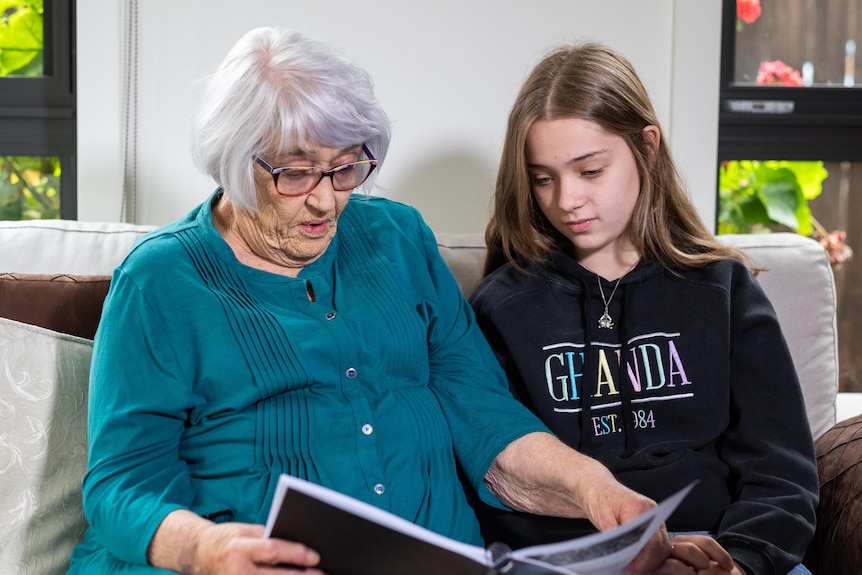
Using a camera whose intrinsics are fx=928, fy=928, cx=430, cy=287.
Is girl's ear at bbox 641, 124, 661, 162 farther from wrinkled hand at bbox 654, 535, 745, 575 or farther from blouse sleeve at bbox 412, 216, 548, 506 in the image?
wrinkled hand at bbox 654, 535, 745, 575

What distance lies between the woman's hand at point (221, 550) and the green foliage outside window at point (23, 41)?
5.29ft

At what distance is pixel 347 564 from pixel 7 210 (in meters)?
1.90

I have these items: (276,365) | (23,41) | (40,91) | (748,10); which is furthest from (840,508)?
(23,41)

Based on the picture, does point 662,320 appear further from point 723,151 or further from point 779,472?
point 723,151

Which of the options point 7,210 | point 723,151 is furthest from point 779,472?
point 7,210

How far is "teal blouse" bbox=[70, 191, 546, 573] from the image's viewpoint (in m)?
1.27

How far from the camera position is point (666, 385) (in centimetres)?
160


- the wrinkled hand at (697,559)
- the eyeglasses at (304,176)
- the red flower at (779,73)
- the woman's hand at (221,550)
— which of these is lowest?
the wrinkled hand at (697,559)

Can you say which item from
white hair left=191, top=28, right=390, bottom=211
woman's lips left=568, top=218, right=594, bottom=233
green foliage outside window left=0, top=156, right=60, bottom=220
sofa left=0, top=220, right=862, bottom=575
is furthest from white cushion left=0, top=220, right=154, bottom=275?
woman's lips left=568, top=218, right=594, bottom=233

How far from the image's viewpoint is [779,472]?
151cm

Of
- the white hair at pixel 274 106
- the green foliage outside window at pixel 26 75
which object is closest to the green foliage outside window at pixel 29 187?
the green foliage outside window at pixel 26 75

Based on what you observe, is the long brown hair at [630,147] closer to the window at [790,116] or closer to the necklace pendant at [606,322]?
the necklace pendant at [606,322]

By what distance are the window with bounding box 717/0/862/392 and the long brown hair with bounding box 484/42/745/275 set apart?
32.4 inches

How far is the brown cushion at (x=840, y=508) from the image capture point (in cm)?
148
